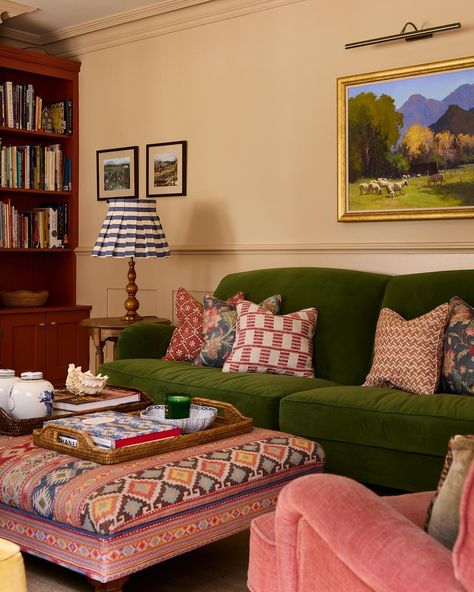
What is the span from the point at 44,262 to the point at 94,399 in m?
3.41

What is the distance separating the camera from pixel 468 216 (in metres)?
4.10

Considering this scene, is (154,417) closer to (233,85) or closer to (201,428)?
(201,428)

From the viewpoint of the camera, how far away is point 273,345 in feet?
13.2

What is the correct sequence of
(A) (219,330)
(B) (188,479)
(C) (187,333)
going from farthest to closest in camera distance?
(C) (187,333)
(A) (219,330)
(B) (188,479)

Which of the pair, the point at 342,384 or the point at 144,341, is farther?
the point at 144,341

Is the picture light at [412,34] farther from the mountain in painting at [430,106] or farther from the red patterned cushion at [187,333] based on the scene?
the red patterned cushion at [187,333]

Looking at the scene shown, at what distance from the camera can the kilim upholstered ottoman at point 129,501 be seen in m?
2.19

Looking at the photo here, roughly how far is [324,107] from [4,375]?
2.53m

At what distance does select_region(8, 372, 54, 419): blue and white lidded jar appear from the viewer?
286cm

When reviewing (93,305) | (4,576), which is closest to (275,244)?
(93,305)

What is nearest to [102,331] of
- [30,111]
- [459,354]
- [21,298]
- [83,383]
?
[21,298]

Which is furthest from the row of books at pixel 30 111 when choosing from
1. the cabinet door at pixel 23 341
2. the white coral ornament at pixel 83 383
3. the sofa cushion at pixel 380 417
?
the sofa cushion at pixel 380 417

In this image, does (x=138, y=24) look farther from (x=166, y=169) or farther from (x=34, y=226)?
(x=34, y=226)

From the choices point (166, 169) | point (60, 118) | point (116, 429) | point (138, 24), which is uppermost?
point (138, 24)
